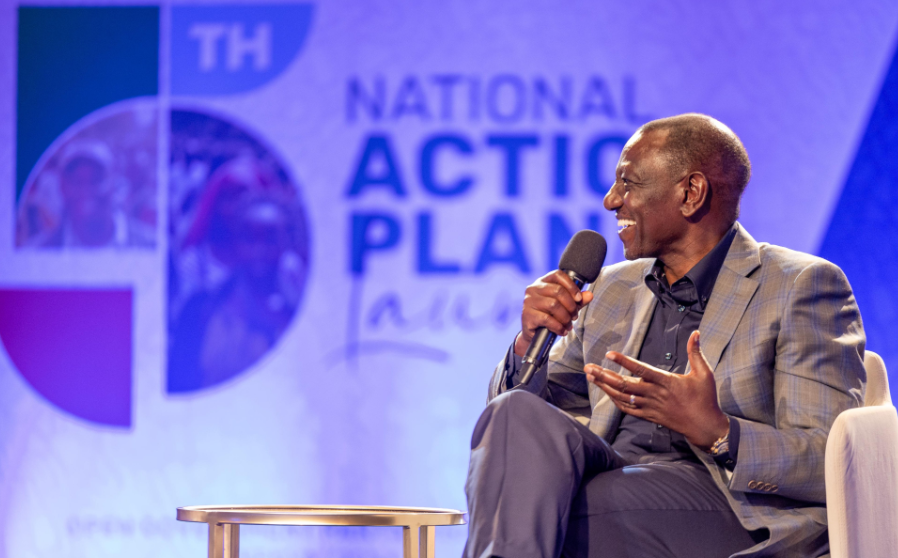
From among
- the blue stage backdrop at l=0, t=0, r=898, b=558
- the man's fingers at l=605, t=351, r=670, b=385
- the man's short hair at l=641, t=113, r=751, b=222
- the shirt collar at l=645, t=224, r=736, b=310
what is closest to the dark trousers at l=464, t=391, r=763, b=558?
the man's fingers at l=605, t=351, r=670, b=385

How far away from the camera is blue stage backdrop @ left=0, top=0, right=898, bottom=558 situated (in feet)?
11.7

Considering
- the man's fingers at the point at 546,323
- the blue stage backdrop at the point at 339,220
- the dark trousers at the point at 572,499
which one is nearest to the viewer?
the dark trousers at the point at 572,499

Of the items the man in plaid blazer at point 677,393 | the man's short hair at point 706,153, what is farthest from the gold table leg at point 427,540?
the man's short hair at point 706,153

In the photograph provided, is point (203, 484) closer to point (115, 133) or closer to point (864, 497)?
point (115, 133)

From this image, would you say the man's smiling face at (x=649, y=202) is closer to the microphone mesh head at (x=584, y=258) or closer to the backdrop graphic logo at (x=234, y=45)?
the microphone mesh head at (x=584, y=258)

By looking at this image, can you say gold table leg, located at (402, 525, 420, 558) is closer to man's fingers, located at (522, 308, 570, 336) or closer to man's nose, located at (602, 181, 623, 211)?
man's fingers, located at (522, 308, 570, 336)

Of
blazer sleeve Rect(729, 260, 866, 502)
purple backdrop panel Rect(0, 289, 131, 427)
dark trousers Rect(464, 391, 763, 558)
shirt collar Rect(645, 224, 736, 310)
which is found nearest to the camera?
dark trousers Rect(464, 391, 763, 558)

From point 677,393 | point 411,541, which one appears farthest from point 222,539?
point 677,393

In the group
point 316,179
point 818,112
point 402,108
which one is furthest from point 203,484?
point 818,112

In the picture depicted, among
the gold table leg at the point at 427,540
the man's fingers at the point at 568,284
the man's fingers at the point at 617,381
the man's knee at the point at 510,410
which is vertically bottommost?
the gold table leg at the point at 427,540

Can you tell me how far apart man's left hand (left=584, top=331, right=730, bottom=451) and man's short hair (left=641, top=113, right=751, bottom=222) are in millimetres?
607

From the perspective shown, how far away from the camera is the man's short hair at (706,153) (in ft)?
6.60

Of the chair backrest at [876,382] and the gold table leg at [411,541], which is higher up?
the chair backrest at [876,382]

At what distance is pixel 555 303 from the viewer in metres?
1.69
